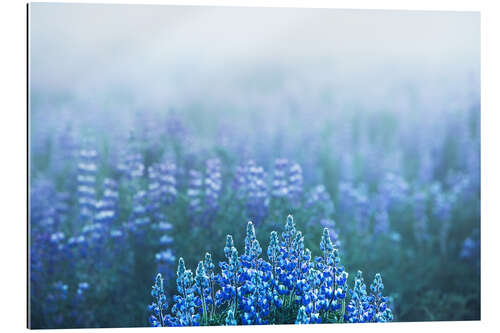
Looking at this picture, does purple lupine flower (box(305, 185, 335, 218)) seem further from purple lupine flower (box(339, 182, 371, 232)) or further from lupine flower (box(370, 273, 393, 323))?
lupine flower (box(370, 273, 393, 323))

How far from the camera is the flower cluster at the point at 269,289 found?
4.77 meters

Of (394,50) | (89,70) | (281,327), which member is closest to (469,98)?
(394,50)

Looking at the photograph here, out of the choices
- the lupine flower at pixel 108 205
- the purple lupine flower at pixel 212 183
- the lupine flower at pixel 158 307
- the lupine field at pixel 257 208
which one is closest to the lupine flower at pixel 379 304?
the lupine field at pixel 257 208

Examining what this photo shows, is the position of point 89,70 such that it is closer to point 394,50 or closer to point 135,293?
point 135,293

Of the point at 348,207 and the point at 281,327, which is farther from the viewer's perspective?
the point at 348,207

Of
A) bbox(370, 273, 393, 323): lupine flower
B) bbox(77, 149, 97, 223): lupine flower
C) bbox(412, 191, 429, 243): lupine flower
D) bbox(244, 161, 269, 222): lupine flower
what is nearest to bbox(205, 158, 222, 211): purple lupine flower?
bbox(244, 161, 269, 222): lupine flower

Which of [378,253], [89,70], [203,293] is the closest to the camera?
[203,293]

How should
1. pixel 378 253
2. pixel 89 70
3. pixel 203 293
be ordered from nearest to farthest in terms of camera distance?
pixel 203 293 → pixel 89 70 → pixel 378 253

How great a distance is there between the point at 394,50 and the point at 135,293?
228 centimetres

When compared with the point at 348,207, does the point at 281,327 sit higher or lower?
lower

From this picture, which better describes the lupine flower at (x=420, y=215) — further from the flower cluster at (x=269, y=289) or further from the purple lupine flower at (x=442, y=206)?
the flower cluster at (x=269, y=289)

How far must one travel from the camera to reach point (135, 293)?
5.05 metres

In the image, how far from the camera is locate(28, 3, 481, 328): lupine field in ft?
16.0

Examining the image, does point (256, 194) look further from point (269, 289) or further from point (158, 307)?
point (158, 307)
